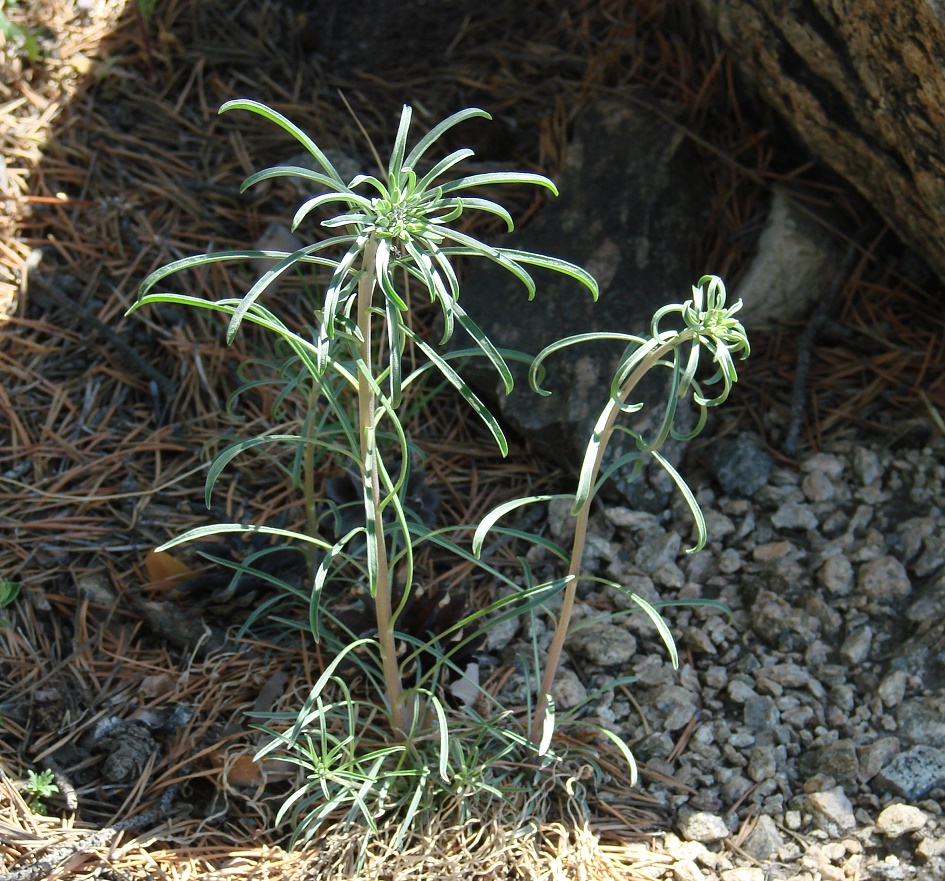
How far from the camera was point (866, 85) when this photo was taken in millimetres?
2400

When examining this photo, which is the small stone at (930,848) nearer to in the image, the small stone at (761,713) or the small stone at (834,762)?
the small stone at (834,762)

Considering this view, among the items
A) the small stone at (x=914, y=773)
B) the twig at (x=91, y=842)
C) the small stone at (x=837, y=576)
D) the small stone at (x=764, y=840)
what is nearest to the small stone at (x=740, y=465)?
the small stone at (x=837, y=576)

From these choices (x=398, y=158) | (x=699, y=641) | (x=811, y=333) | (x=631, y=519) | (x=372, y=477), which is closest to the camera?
(x=398, y=158)

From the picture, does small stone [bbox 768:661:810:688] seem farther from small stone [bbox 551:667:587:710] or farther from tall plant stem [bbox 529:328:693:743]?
tall plant stem [bbox 529:328:693:743]

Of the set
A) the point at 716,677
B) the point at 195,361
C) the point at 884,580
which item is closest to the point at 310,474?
the point at 195,361

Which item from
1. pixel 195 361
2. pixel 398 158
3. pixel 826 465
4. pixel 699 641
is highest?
Result: pixel 398 158

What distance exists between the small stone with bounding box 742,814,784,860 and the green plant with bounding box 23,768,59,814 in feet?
4.50

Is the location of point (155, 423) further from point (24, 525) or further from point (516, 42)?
point (516, 42)

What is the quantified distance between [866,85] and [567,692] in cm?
161

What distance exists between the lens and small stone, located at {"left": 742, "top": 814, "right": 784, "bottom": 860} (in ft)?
6.43

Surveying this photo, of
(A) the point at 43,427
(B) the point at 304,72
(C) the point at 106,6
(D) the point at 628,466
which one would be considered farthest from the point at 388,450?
(C) the point at 106,6

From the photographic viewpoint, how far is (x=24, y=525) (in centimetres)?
237

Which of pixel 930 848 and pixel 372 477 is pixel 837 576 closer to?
pixel 930 848

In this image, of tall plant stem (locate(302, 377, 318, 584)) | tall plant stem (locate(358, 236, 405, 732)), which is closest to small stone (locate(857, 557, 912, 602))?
tall plant stem (locate(358, 236, 405, 732))
